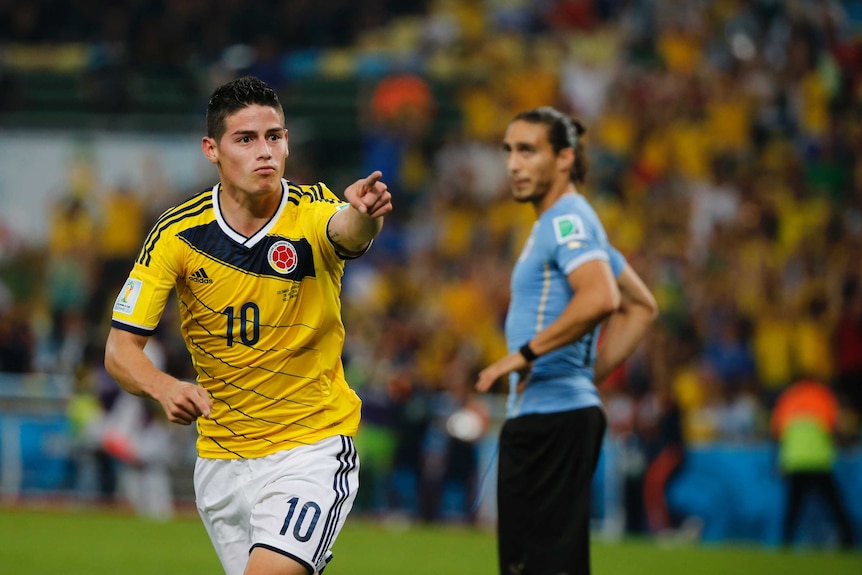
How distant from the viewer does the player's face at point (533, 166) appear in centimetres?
635

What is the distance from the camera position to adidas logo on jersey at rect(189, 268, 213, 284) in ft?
17.2

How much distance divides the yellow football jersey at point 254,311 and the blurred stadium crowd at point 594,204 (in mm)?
9153

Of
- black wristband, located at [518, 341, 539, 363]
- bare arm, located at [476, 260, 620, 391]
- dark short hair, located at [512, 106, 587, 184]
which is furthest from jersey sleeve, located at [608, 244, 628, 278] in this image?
black wristband, located at [518, 341, 539, 363]

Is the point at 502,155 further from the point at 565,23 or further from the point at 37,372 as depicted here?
the point at 37,372

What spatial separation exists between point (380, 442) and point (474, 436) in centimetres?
129

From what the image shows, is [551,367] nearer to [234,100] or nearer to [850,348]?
[234,100]

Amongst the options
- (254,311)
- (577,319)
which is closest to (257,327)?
(254,311)

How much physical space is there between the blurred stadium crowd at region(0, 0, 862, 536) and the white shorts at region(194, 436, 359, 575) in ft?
30.0

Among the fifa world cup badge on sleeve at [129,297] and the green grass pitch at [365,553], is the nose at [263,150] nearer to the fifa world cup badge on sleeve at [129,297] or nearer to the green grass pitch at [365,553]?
the fifa world cup badge on sleeve at [129,297]

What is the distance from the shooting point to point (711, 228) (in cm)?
1591

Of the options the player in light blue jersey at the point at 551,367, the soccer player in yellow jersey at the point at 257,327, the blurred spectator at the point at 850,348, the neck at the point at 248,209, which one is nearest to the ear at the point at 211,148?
the soccer player in yellow jersey at the point at 257,327

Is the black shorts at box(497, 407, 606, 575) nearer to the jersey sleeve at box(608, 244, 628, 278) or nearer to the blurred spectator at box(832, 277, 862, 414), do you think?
the jersey sleeve at box(608, 244, 628, 278)

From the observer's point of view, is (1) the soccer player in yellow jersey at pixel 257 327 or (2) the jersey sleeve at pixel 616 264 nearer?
(1) the soccer player in yellow jersey at pixel 257 327

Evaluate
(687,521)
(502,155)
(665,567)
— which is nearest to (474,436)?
(687,521)
